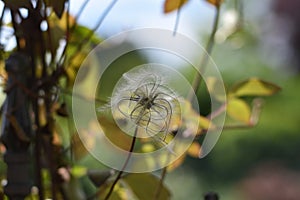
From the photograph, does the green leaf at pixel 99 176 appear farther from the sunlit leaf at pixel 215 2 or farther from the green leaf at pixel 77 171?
the sunlit leaf at pixel 215 2

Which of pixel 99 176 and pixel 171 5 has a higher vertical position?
pixel 171 5

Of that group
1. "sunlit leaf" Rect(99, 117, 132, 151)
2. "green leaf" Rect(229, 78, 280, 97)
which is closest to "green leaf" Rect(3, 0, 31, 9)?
"sunlit leaf" Rect(99, 117, 132, 151)

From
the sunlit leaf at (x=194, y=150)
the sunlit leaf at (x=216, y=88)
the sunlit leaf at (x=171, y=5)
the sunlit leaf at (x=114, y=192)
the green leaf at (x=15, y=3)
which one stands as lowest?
the sunlit leaf at (x=114, y=192)

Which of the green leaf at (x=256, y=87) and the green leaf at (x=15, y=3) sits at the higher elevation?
the green leaf at (x=15, y=3)

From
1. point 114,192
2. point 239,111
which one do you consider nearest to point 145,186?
point 114,192

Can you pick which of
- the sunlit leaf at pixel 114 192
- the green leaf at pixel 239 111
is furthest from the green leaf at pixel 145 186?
the green leaf at pixel 239 111

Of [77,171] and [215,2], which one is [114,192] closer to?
[77,171]

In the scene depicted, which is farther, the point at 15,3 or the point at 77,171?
the point at 77,171

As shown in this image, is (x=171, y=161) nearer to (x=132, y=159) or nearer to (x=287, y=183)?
(x=132, y=159)
